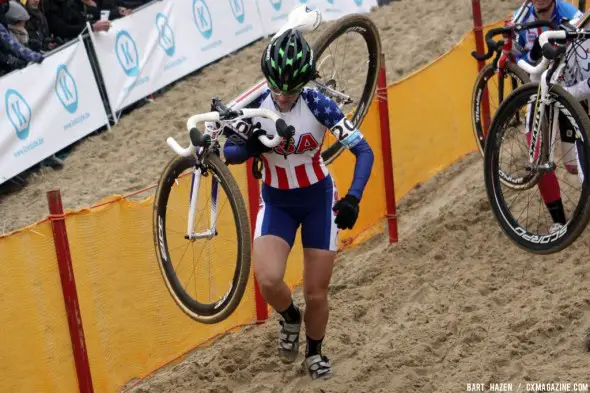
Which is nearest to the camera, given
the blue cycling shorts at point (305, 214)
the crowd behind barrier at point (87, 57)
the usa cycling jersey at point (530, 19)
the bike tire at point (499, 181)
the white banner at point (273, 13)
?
the bike tire at point (499, 181)

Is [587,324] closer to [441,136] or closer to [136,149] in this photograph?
[441,136]

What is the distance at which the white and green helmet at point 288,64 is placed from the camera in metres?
6.48

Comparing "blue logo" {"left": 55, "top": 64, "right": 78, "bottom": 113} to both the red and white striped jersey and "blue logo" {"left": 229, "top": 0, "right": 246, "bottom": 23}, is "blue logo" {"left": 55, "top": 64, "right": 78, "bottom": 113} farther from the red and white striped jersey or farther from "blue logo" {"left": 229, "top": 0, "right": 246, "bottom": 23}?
the red and white striped jersey

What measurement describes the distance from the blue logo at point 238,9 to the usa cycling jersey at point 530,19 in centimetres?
834

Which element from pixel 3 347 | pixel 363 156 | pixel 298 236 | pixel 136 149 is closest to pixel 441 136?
pixel 298 236

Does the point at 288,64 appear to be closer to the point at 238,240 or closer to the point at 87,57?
the point at 238,240

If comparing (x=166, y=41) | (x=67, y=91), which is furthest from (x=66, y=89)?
(x=166, y=41)

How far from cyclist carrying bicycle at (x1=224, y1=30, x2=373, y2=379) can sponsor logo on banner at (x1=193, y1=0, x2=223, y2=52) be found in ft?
30.3

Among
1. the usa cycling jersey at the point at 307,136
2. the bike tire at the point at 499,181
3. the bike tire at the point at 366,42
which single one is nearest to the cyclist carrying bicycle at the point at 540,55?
the bike tire at the point at 499,181

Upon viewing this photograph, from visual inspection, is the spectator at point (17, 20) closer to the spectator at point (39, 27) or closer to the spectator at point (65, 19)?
the spectator at point (39, 27)

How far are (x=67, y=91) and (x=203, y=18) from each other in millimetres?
3386

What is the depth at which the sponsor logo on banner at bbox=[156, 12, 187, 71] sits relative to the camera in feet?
50.1

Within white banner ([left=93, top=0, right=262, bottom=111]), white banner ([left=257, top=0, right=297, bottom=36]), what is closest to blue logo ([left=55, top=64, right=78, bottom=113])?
white banner ([left=93, top=0, right=262, bottom=111])

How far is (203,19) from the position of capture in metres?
16.0
